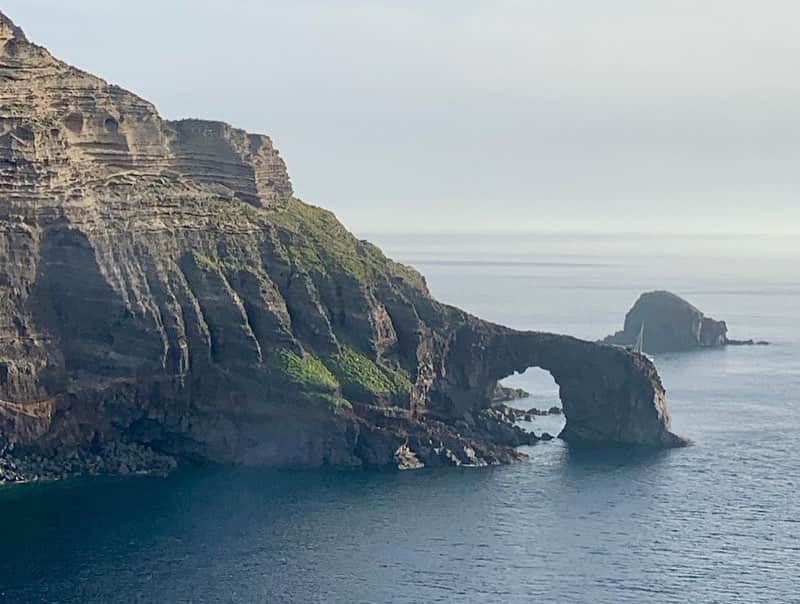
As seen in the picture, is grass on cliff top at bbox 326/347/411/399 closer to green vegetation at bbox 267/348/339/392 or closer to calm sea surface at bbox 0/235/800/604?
green vegetation at bbox 267/348/339/392

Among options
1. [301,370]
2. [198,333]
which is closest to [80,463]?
[198,333]

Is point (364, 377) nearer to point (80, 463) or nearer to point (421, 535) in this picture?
point (80, 463)

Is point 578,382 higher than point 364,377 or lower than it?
lower

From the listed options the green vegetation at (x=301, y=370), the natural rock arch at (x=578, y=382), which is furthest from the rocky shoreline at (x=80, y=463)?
the natural rock arch at (x=578, y=382)

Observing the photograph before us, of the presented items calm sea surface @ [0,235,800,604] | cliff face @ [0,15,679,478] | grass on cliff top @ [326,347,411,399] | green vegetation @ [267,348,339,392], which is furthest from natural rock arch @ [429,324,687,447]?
green vegetation @ [267,348,339,392]

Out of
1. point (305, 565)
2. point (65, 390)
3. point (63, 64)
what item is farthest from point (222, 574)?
point (63, 64)

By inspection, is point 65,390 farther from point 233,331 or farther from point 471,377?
point 471,377
